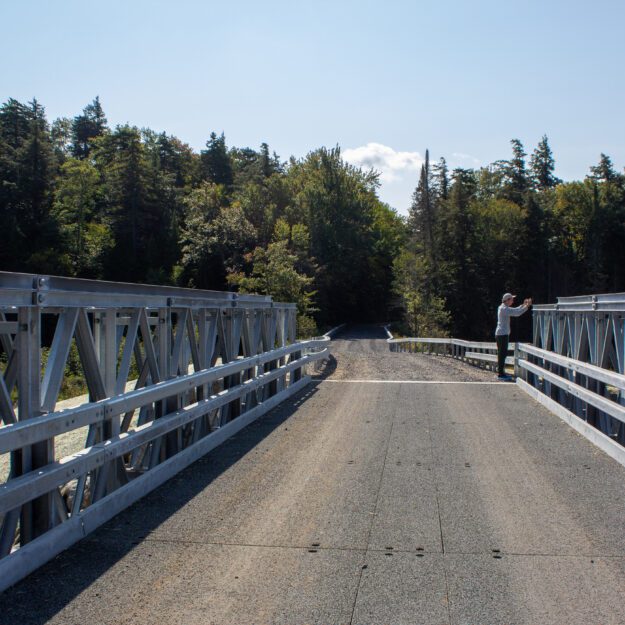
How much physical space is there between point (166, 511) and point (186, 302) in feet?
8.59

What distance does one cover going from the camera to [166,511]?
5902 mm

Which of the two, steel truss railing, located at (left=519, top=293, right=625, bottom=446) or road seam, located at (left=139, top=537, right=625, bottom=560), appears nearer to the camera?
road seam, located at (left=139, top=537, right=625, bottom=560)

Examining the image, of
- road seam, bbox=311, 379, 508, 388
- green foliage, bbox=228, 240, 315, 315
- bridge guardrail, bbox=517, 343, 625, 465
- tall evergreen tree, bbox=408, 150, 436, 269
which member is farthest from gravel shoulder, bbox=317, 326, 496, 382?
tall evergreen tree, bbox=408, 150, 436, 269

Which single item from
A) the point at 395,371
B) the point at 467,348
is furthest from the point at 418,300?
the point at 395,371

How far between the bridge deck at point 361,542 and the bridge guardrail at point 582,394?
334 millimetres

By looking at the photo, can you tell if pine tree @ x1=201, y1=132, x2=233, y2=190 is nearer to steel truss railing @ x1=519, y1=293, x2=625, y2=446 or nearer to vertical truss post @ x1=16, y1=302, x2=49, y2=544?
steel truss railing @ x1=519, y1=293, x2=625, y2=446

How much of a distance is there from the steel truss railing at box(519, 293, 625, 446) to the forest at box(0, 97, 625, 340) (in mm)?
39498

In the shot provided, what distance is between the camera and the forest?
66688 millimetres

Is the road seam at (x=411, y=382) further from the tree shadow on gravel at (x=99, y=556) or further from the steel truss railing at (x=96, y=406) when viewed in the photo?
the tree shadow on gravel at (x=99, y=556)

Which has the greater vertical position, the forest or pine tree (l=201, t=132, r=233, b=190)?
pine tree (l=201, t=132, r=233, b=190)

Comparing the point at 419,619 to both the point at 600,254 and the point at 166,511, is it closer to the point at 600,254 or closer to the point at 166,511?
the point at 166,511

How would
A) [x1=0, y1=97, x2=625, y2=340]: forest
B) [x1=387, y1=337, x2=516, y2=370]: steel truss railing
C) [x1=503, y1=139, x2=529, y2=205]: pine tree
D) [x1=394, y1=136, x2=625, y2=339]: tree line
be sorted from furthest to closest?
[x1=503, y1=139, x2=529, y2=205]: pine tree
[x1=394, y1=136, x2=625, y2=339]: tree line
[x1=0, y1=97, x2=625, y2=340]: forest
[x1=387, y1=337, x2=516, y2=370]: steel truss railing

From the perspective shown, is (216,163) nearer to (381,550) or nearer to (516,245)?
(516,245)

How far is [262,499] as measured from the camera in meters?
6.28
